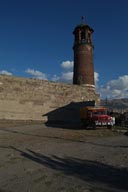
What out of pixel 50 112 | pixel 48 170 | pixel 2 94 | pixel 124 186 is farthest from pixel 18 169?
pixel 50 112

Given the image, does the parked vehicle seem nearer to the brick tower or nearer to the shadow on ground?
the shadow on ground

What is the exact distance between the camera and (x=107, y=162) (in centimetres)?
708

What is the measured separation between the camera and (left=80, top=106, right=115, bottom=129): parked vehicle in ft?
66.3

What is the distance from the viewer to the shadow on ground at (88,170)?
5123mm

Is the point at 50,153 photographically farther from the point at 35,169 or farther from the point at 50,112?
the point at 50,112

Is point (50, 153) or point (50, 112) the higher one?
point (50, 112)

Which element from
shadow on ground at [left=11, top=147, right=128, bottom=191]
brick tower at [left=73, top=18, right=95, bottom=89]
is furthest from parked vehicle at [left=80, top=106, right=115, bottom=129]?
brick tower at [left=73, top=18, right=95, bottom=89]

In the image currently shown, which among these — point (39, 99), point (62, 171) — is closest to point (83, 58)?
point (39, 99)

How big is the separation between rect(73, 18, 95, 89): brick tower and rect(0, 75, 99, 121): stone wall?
5.00 metres

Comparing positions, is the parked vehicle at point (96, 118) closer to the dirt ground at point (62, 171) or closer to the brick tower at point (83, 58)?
the dirt ground at point (62, 171)

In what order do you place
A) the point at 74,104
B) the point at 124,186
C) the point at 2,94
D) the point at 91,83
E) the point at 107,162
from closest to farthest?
the point at 124,186
the point at 107,162
the point at 2,94
the point at 74,104
the point at 91,83

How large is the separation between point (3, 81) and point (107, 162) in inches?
801

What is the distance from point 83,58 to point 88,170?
3373 cm

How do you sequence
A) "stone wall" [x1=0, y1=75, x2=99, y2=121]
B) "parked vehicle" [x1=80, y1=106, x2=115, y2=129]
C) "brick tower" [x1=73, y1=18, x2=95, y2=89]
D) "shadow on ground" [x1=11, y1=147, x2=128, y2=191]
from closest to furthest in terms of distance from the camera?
"shadow on ground" [x1=11, y1=147, x2=128, y2=191] → "parked vehicle" [x1=80, y1=106, x2=115, y2=129] → "stone wall" [x1=0, y1=75, x2=99, y2=121] → "brick tower" [x1=73, y1=18, x2=95, y2=89]
